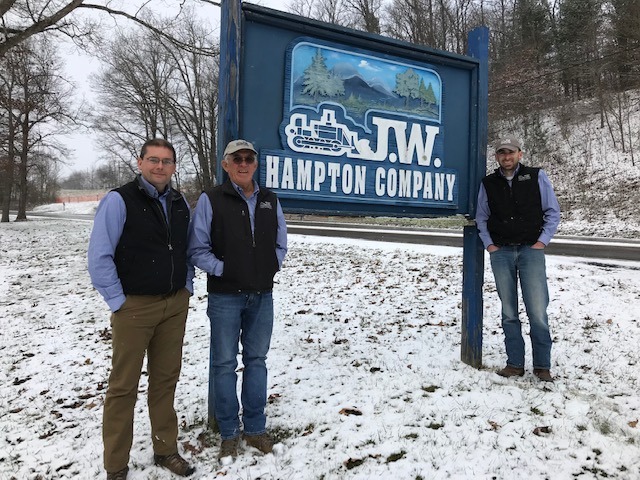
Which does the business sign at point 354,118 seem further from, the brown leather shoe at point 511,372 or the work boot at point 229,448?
the work boot at point 229,448

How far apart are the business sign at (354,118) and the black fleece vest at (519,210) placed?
476mm

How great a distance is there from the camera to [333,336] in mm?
5070

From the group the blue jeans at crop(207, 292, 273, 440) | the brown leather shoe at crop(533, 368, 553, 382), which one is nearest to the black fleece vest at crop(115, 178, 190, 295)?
the blue jeans at crop(207, 292, 273, 440)

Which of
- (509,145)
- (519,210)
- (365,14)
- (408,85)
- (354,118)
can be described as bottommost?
(519,210)

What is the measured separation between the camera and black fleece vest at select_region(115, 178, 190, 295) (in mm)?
2420

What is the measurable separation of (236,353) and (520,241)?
2510mm

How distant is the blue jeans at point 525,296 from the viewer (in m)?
3.69

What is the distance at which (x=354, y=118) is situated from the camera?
3.66 metres

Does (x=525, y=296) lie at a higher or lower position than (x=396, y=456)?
higher

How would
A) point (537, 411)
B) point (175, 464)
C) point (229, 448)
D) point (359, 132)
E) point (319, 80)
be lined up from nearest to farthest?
point (175, 464)
point (229, 448)
point (537, 411)
point (319, 80)
point (359, 132)

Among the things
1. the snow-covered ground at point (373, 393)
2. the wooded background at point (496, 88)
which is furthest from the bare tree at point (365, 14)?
the snow-covered ground at point (373, 393)

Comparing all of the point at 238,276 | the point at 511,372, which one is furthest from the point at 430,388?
the point at 238,276

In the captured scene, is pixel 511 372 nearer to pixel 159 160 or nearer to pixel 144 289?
pixel 144 289

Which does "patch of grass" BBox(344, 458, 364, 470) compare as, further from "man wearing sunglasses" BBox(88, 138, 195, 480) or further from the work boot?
"man wearing sunglasses" BBox(88, 138, 195, 480)
